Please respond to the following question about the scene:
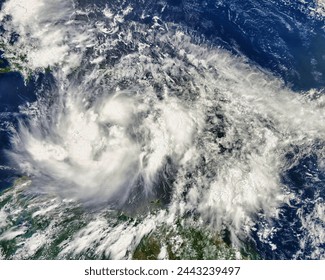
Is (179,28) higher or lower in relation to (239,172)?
higher

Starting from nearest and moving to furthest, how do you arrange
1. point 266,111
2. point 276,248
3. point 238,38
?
point 276,248 → point 266,111 → point 238,38

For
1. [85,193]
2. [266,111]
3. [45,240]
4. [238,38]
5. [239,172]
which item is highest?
[238,38]

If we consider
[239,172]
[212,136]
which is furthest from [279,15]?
[239,172]

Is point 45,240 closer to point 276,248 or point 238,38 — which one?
point 276,248

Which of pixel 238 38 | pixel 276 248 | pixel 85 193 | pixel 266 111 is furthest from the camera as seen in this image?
pixel 238 38

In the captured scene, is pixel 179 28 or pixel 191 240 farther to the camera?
pixel 179 28

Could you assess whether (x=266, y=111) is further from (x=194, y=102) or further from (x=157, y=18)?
(x=157, y=18)

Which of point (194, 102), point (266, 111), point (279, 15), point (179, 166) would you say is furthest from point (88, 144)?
point (279, 15)
